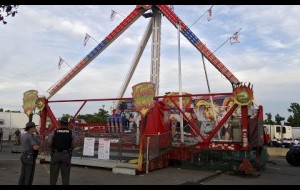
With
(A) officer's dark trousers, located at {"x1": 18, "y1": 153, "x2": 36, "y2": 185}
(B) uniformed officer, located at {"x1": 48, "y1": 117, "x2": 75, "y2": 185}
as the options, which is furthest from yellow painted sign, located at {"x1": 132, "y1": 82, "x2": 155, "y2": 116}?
(A) officer's dark trousers, located at {"x1": 18, "y1": 153, "x2": 36, "y2": 185}

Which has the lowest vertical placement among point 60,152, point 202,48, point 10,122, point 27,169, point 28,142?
point 27,169

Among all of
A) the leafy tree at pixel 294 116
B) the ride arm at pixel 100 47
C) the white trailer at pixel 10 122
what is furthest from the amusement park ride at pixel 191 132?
the leafy tree at pixel 294 116

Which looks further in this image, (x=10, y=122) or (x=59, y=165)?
(x=10, y=122)

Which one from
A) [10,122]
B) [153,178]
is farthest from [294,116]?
[153,178]

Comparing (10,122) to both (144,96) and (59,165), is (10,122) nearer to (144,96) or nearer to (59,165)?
(144,96)

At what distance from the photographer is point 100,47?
4588 cm

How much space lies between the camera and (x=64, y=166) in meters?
9.80

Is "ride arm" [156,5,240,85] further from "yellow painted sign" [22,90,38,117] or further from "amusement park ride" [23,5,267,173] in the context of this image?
"yellow painted sign" [22,90,38,117]

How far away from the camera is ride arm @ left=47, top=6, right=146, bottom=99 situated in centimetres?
4338

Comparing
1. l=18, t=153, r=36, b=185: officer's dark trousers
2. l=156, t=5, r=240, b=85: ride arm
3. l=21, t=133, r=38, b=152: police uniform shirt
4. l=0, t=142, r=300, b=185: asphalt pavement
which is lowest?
l=0, t=142, r=300, b=185: asphalt pavement

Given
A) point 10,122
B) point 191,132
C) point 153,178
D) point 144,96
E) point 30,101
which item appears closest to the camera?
point 153,178

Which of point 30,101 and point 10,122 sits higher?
point 30,101

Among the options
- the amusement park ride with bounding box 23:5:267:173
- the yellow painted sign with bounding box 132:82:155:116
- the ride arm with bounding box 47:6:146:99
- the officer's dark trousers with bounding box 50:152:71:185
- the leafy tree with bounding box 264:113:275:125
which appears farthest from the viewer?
the leafy tree with bounding box 264:113:275:125
